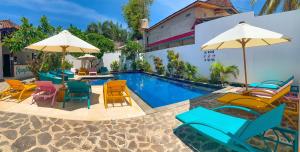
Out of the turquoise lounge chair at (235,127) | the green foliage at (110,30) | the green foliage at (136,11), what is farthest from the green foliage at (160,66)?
the green foliage at (110,30)

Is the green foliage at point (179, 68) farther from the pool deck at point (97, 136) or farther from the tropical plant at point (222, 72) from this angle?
the pool deck at point (97, 136)

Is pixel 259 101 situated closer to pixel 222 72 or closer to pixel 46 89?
pixel 222 72

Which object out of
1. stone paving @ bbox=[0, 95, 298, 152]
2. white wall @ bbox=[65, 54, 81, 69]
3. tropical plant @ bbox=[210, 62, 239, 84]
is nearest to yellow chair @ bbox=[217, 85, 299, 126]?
stone paving @ bbox=[0, 95, 298, 152]

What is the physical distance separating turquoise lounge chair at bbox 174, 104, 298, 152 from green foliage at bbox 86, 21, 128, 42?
5760 centimetres

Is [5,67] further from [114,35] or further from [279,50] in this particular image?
[114,35]

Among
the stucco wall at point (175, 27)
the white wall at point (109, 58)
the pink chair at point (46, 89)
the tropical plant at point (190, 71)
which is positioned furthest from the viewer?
the white wall at point (109, 58)

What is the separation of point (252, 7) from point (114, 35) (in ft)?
168

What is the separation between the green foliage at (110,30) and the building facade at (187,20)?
107 feet

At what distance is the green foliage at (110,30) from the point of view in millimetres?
58969

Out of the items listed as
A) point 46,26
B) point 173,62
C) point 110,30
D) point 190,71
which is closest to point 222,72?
point 190,71

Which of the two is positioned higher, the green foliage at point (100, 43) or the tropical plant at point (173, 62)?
the green foliage at point (100, 43)

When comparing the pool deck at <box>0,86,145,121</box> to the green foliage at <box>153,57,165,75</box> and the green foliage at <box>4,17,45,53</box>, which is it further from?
the green foliage at <box>153,57,165,75</box>

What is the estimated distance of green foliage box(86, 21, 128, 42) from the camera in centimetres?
5897

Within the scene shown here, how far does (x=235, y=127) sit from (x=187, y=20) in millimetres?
20148
